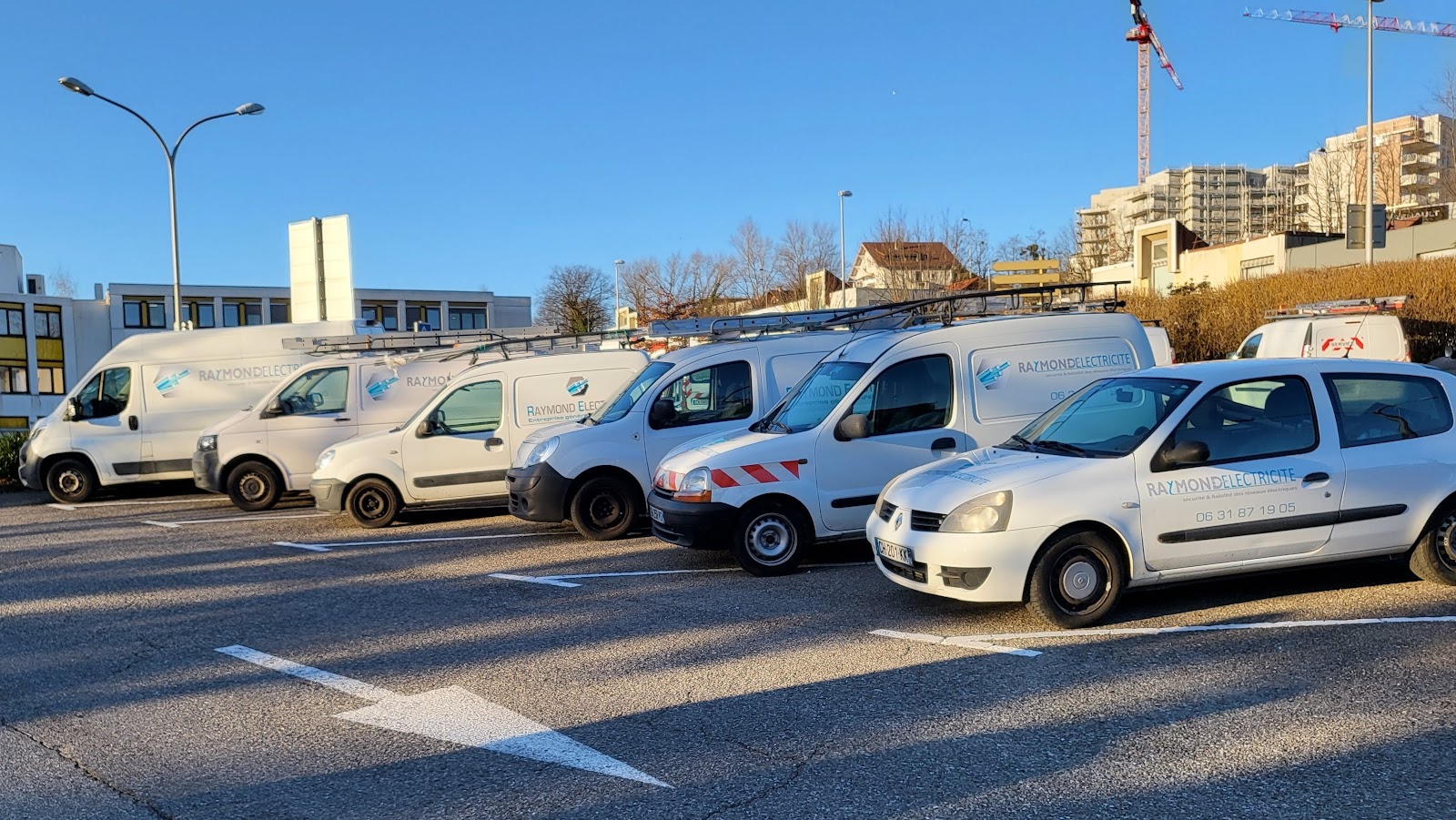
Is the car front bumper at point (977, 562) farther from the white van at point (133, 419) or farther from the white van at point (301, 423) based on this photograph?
the white van at point (133, 419)

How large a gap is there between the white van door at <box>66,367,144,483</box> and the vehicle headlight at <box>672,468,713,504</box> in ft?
35.8

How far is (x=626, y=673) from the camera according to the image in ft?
20.2

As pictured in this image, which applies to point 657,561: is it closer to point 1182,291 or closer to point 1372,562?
point 1372,562

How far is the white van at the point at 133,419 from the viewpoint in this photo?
1605cm

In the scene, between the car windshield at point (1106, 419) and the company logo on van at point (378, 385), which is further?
the company logo on van at point (378, 385)

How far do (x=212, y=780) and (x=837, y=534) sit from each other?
5223 millimetres

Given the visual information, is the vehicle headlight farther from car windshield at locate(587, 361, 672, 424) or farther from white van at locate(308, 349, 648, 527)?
white van at locate(308, 349, 648, 527)

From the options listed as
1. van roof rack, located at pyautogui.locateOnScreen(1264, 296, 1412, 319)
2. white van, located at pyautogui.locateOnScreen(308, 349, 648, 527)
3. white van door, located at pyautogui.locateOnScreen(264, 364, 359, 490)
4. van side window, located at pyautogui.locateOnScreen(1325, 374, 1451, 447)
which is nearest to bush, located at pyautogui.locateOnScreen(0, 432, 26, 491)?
white van door, located at pyautogui.locateOnScreen(264, 364, 359, 490)

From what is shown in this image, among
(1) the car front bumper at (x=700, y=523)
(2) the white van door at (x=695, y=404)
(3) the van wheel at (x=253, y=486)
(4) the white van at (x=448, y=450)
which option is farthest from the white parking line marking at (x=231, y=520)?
(1) the car front bumper at (x=700, y=523)

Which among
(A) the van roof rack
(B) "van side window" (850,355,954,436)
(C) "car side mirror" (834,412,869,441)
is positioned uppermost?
(A) the van roof rack

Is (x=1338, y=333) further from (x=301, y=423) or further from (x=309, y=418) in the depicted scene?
(x=301, y=423)

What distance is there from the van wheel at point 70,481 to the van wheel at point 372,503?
20.0ft

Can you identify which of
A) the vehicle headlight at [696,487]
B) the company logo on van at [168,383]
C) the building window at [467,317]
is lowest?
the vehicle headlight at [696,487]

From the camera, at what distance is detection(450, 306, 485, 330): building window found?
70625mm
